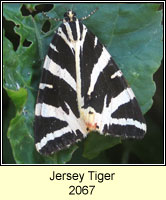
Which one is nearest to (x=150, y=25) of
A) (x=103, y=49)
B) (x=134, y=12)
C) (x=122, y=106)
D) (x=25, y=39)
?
(x=134, y=12)

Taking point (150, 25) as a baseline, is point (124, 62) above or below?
below

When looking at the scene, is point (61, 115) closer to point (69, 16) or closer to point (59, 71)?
point (59, 71)

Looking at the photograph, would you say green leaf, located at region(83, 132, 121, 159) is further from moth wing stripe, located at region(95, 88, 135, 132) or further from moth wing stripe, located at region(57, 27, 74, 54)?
moth wing stripe, located at region(57, 27, 74, 54)

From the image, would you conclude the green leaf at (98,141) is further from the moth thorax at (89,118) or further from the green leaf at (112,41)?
the moth thorax at (89,118)

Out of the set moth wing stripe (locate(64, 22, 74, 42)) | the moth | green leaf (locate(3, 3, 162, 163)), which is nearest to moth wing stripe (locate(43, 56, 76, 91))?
the moth

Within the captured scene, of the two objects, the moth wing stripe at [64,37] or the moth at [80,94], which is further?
the moth wing stripe at [64,37]

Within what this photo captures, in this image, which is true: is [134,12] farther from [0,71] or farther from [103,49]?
[0,71]

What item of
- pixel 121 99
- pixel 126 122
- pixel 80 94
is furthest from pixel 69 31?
pixel 126 122

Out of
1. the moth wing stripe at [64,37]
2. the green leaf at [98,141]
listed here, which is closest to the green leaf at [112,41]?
the green leaf at [98,141]
